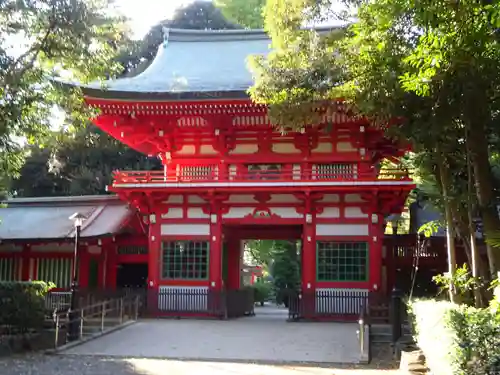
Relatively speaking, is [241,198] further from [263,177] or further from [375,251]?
[375,251]

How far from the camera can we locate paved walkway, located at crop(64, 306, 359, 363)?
12305mm

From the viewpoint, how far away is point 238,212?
19.5 m

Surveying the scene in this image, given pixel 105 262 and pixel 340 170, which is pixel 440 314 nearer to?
pixel 340 170

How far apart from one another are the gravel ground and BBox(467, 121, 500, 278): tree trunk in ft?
10.4

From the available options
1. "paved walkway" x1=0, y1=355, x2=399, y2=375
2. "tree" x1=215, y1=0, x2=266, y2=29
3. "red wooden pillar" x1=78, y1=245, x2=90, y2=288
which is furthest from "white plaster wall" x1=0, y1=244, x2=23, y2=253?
"tree" x1=215, y1=0, x2=266, y2=29

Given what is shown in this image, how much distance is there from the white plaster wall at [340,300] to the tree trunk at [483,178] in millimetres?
9018

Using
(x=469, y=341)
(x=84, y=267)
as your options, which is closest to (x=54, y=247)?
(x=84, y=267)

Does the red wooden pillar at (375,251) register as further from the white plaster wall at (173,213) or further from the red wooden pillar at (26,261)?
the red wooden pillar at (26,261)

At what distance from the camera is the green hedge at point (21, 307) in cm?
1287

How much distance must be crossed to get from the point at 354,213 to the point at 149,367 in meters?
9.94

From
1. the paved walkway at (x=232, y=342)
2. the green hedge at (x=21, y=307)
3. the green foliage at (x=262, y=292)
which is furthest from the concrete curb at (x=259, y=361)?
the green foliage at (x=262, y=292)

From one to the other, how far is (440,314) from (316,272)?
11440 mm

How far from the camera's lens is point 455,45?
25.0ft

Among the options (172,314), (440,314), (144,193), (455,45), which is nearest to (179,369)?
(440,314)
